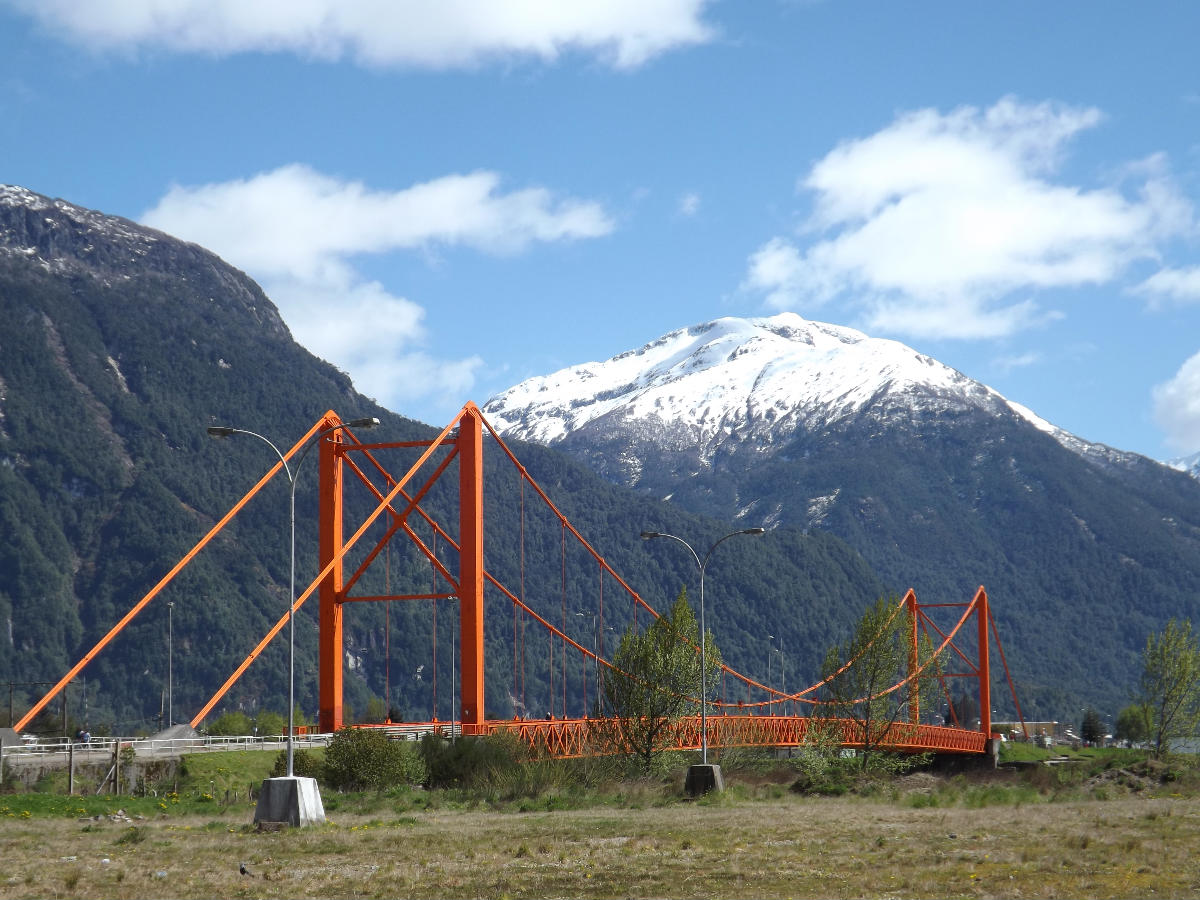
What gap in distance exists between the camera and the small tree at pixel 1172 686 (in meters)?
92.8

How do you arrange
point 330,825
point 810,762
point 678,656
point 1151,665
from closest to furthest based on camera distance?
point 330,825 → point 678,656 → point 810,762 → point 1151,665

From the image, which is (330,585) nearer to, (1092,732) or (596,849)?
(596,849)

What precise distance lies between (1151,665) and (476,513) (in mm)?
55760

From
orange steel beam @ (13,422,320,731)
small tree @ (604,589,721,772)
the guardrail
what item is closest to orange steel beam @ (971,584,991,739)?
the guardrail

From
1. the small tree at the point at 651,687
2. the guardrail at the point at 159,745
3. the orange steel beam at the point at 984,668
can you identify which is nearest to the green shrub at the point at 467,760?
the small tree at the point at 651,687

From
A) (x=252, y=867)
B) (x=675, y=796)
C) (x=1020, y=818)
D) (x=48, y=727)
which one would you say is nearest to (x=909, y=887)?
(x=252, y=867)

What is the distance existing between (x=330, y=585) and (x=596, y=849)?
3676 cm

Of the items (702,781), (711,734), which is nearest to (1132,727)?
(711,734)

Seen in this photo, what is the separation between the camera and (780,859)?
23.1 m

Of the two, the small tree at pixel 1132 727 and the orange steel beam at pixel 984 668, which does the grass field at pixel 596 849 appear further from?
the small tree at pixel 1132 727

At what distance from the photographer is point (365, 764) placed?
43.8 meters

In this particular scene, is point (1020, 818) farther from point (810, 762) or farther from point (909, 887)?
point (810, 762)

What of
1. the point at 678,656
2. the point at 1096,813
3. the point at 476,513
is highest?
the point at 476,513

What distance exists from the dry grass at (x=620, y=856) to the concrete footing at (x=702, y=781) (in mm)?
7593
